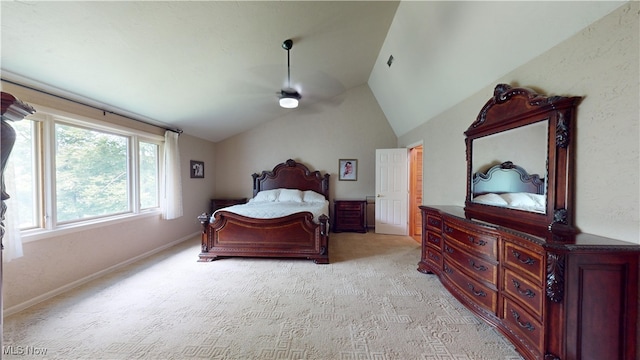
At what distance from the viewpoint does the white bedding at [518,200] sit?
188 centimetres

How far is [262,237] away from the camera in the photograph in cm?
352

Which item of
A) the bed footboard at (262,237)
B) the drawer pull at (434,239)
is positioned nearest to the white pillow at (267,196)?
the bed footboard at (262,237)

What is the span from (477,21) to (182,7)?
8.30 ft

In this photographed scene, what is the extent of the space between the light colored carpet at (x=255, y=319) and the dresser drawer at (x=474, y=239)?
0.63 metres

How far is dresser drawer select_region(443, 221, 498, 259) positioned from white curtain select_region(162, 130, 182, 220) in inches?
164

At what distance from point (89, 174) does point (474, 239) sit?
14.2 feet

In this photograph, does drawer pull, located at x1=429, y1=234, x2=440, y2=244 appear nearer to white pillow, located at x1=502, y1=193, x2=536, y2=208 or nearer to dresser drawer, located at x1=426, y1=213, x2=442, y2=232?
dresser drawer, located at x1=426, y1=213, x2=442, y2=232

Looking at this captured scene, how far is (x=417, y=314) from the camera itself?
7.11 ft

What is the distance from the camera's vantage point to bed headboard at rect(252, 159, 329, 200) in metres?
5.50

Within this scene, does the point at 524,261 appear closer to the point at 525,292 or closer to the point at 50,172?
the point at 525,292

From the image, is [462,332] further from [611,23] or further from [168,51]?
[168,51]

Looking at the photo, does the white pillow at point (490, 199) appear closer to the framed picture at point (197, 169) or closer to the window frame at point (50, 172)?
the window frame at point (50, 172)

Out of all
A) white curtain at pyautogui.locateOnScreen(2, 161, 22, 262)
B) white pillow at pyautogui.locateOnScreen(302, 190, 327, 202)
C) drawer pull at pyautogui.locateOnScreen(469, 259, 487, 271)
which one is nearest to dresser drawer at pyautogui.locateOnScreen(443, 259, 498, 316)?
drawer pull at pyautogui.locateOnScreen(469, 259, 487, 271)

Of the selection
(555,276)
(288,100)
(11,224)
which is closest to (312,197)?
(288,100)
